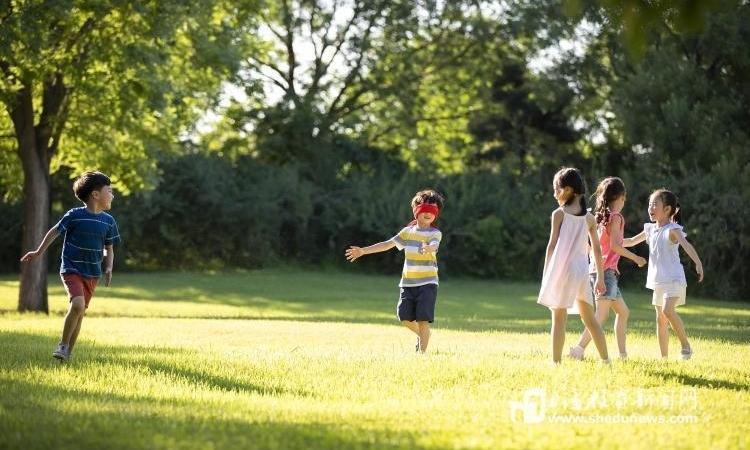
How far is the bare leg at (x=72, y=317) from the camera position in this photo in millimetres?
10656

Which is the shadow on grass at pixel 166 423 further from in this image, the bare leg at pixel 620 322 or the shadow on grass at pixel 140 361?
the bare leg at pixel 620 322

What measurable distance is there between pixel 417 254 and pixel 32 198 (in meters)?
13.9

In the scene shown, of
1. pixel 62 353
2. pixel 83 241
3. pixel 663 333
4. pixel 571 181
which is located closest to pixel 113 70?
pixel 83 241

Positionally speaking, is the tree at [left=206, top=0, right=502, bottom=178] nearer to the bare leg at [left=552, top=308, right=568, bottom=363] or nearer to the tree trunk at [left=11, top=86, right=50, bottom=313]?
the tree trunk at [left=11, top=86, right=50, bottom=313]

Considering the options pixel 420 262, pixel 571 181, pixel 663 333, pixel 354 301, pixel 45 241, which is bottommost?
pixel 354 301

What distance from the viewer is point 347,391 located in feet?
29.3

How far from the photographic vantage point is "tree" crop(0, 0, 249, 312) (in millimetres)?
20859

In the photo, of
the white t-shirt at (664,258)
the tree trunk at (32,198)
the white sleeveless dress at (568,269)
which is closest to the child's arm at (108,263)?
the white sleeveless dress at (568,269)

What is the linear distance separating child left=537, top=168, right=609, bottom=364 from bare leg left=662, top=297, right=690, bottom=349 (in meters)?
2.27

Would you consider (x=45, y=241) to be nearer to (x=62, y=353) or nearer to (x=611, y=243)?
(x=62, y=353)

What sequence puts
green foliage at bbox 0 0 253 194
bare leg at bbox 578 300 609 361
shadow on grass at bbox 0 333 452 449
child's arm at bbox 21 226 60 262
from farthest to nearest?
green foliage at bbox 0 0 253 194 → child's arm at bbox 21 226 60 262 → bare leg at bbox 578 300 609 361 → shadow on grass at bbox 0 333 452 449

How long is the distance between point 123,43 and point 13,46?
216 centimetres

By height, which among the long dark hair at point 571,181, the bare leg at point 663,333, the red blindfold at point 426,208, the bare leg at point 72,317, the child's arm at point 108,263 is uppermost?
the long dark hair at point 571,181

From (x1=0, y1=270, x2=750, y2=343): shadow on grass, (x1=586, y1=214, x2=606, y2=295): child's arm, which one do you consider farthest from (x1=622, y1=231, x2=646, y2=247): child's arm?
(x1=0, y1=270, x2=750, y2=343): shadow on grass
